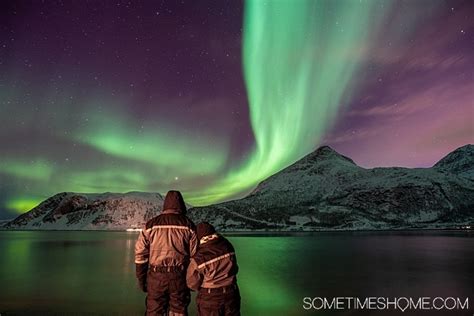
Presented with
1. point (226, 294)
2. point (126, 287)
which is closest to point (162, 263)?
point (226, 294)

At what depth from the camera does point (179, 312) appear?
9.56 meters

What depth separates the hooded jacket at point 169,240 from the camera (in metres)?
9.52

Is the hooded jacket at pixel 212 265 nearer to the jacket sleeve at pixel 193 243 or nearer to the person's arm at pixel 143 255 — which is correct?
the jacket sleeve at pixel 193 243

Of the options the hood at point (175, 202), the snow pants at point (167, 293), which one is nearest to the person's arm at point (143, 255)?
the snow pants at point (167, 293)

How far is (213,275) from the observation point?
27.8 feet

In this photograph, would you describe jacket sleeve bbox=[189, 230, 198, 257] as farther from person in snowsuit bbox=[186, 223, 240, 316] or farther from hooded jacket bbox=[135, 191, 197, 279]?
person in snowsuit bbox=[186, 223, 240, 316]

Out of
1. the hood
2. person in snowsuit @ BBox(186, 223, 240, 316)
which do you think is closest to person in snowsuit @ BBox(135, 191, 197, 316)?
the hood

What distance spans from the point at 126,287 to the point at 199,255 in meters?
21.3

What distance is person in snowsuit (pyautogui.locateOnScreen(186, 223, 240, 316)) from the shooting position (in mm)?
8477

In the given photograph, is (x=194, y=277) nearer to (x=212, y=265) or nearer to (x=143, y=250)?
(x=212, y=265)

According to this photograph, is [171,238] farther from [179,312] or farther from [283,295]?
[283,295]

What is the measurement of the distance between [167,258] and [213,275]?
60.3 inches

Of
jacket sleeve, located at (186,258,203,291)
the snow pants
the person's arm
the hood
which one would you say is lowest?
the snow pants

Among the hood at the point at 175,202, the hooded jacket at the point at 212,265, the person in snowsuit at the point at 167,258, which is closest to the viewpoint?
the hooded jacket at the point at 212,265
